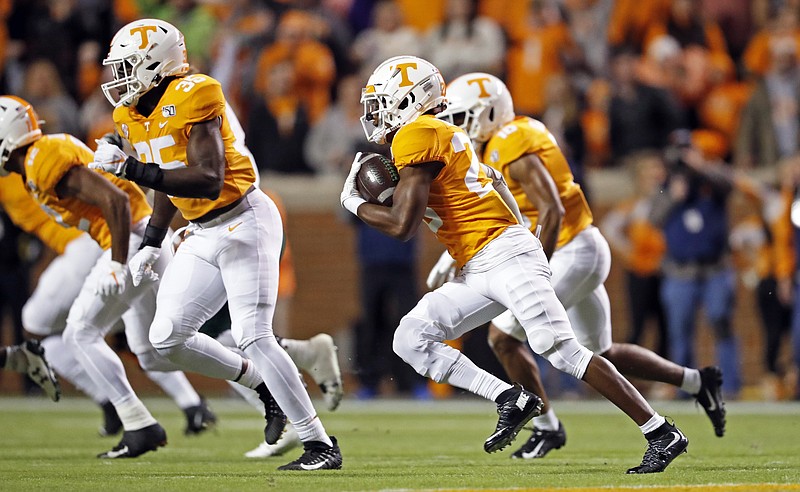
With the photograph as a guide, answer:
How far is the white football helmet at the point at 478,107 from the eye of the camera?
7.12 meters

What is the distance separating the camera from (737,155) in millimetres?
12516

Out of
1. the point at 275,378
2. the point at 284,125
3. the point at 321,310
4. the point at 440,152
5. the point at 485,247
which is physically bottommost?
the point at 321,310

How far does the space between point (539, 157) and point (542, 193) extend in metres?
0.28

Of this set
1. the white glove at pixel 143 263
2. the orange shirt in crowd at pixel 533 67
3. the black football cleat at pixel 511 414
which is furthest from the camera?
the orange shirt in crowd at pixel 533 67

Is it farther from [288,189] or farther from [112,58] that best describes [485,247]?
[288,189]

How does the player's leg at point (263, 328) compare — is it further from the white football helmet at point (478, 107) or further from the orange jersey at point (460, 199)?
the white football helmet at point (478, 107)

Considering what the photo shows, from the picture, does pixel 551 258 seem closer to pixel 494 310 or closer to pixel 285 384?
pixel 494 310

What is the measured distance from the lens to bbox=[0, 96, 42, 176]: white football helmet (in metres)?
7.10

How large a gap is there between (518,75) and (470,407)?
3.54 metres

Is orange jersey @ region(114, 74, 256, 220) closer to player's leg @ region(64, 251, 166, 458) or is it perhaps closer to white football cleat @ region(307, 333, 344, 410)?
player's leg @ region(64, 251, 166, 458)

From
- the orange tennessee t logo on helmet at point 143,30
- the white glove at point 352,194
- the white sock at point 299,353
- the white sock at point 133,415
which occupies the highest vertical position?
the orange tennessee t logo on helmet at point 143,30

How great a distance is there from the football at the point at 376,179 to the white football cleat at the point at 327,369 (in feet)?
5.22

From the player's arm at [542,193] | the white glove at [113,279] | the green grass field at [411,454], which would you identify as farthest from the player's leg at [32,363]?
the player's arm at [542,193]

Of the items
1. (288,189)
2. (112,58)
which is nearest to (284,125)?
(288,189)
